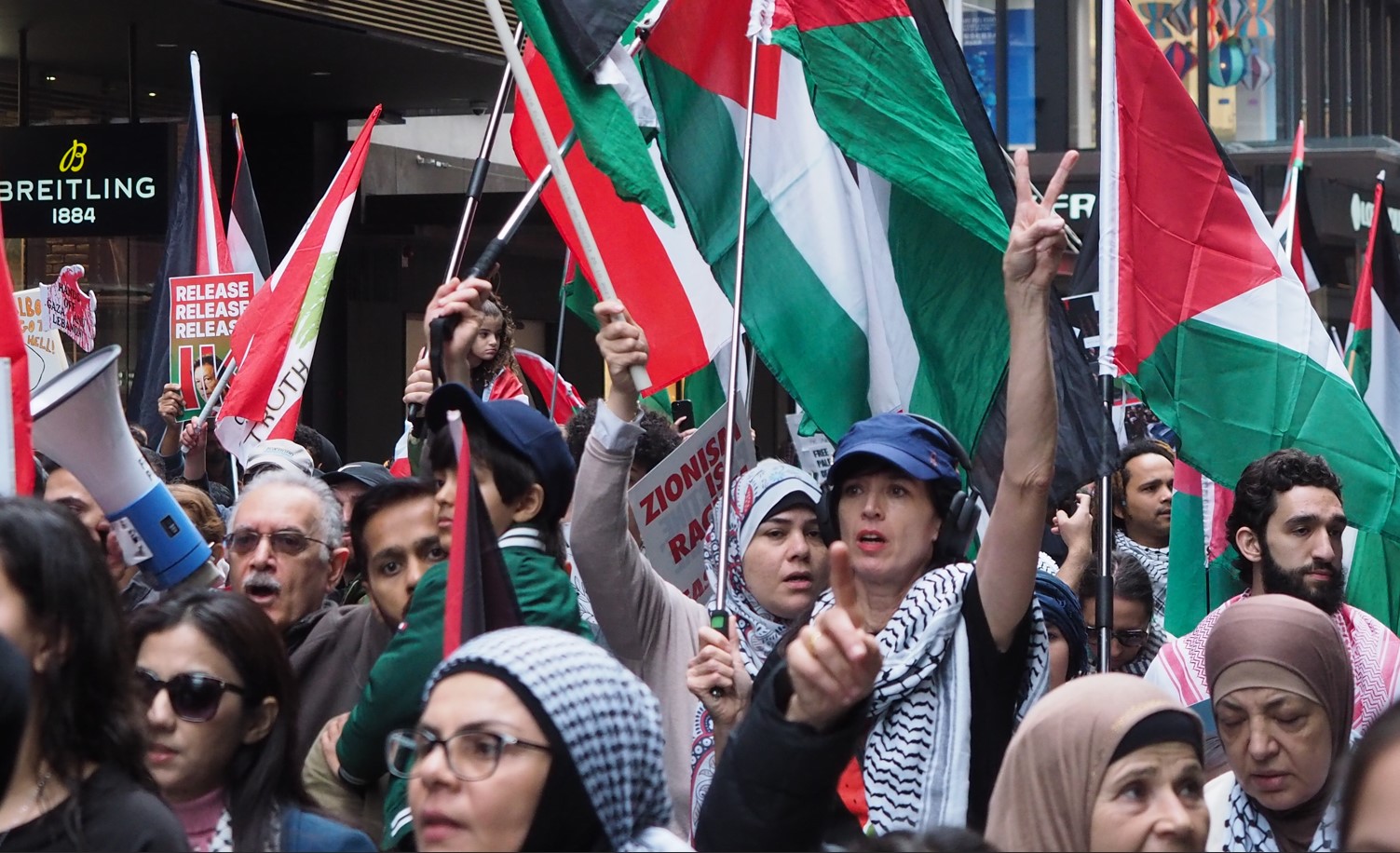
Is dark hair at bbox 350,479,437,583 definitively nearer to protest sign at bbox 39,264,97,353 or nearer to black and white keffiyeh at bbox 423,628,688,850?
black and white keffiyeh at bbox 423,628,688,850

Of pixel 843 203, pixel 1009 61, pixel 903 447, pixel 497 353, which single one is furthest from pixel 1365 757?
pixel 1009 61

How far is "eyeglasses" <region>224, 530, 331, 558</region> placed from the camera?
16.2 feet

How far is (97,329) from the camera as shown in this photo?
1648 centimetres

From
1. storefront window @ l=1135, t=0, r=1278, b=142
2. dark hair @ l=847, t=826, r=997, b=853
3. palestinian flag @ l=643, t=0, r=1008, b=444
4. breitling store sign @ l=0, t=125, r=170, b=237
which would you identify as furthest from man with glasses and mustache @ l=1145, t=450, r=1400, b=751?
storefront window @ l=1135, t=0, r=1278, b=142

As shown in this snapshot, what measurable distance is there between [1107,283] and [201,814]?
336 cm

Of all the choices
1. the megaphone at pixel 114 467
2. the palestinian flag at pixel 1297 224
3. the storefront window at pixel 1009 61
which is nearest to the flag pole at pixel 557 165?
the megaphone at pixel 114 467

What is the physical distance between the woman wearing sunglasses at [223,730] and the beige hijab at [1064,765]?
1081mm

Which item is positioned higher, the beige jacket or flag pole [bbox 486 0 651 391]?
flag pole [bbox 486 0 651 391]

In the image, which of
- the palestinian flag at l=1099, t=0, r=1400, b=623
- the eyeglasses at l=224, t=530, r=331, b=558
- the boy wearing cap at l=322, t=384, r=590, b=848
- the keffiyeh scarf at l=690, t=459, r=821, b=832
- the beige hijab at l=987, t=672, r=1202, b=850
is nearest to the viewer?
the beige hijab at l=987, t=672, r=1202, b=850

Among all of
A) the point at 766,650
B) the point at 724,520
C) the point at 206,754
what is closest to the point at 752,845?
the point at 206,754

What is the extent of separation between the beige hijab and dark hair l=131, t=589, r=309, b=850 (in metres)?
1.21

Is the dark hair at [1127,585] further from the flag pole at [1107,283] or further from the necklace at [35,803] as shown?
the necklace at [35,803]

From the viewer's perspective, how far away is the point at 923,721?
368cm

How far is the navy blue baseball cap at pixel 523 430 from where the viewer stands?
400cm
